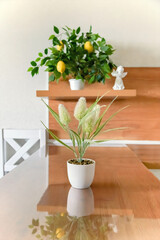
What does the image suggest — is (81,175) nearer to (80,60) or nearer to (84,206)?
(84,206)

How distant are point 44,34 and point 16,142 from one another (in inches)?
41.3

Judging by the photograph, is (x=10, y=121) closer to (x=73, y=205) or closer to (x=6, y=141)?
(x=6, y=141)

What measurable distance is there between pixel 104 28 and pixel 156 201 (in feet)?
5.78

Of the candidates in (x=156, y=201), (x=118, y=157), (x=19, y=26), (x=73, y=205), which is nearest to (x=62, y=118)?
(x=73, y=205)

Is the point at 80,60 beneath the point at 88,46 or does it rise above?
beneath

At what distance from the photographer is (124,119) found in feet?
7.14

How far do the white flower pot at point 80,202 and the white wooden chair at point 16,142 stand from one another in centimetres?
139

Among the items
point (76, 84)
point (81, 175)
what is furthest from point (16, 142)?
point (81, 175)

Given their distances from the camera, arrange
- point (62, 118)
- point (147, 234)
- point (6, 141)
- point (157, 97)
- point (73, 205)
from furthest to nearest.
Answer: point (6, 141)
point (157, 97)
point (62, 118)
point (73, 205)
point (147, 234)

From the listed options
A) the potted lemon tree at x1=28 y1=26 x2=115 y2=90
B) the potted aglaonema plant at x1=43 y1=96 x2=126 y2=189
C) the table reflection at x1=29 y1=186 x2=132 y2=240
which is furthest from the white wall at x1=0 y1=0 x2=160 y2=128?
the table reflection at x1=29 y1=186 x2=132 y2=240

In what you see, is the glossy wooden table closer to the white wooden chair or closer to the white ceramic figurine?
the white ceramic figurine

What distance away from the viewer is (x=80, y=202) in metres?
0.74

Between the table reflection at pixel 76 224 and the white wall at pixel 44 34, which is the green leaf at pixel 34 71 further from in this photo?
the table reflection at pixel 76 224

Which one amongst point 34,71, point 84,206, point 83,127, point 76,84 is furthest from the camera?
point 34,71
